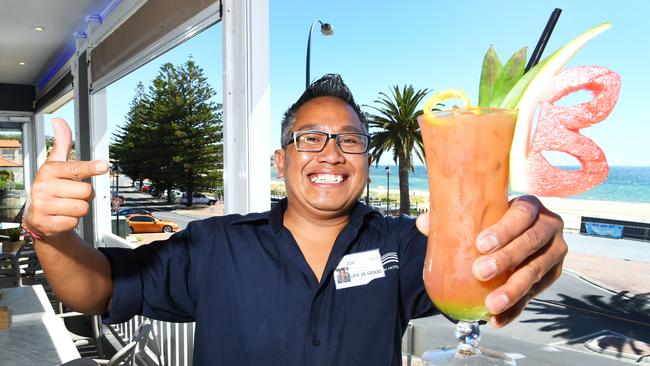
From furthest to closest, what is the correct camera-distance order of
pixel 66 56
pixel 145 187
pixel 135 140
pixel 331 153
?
pixel 145 187 → pixel 135 140 → pixel 66 56 → pixel 331 153

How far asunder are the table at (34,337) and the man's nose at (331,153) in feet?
5.30

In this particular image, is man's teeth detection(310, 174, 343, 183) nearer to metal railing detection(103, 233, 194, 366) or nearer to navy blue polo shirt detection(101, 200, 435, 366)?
navy blue polo shirt detection(101, 200, 435, 366)

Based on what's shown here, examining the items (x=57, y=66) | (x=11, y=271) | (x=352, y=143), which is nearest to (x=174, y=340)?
(x=11, y=271)

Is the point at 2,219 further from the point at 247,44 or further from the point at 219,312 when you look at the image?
the point at 219,312

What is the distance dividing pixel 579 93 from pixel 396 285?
2.18ft

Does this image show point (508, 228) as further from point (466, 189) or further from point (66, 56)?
point (66, 56)

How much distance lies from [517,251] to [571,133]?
0.52 feet

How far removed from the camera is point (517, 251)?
0.55m

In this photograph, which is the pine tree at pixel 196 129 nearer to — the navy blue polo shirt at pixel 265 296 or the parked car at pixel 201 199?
the parked car at pixel 201 199

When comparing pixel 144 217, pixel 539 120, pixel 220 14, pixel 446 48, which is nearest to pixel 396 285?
pixel 539 120

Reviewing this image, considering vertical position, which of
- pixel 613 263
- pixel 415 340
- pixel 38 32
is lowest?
pixel 613 263

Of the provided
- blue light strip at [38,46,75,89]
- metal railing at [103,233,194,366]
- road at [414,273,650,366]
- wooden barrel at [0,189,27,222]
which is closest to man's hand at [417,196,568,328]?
metal railing at [103,233,194,366]

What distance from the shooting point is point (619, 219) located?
42688 millimetres

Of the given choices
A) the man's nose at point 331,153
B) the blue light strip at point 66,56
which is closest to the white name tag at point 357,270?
the man's nose at point 331,153
